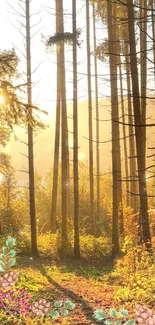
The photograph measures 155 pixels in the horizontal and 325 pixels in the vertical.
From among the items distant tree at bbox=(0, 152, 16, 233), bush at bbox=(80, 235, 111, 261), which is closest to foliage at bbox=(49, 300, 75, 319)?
bush at bbox=(80, 235, 111, 261)

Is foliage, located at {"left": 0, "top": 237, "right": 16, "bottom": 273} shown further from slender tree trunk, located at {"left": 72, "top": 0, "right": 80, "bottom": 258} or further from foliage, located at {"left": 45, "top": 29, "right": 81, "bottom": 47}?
foliage, located at {"left": 45, "top": 29, "right": 81, "bottom": 47}

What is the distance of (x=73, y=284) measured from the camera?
10.2 metres

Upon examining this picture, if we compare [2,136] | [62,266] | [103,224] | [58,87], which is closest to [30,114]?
[62,266]

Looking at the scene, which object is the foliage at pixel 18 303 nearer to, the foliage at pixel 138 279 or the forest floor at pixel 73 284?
the forest floor at pixel 73 284

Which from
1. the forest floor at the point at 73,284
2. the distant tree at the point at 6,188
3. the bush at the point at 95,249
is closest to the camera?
the forest floor at the point at 73,284

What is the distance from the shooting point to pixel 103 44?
15047mm

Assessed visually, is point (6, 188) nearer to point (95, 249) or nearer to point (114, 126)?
point (95, 249)

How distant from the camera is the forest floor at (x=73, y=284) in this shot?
7.41 m

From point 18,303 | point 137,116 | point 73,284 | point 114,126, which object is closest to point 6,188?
point 114,126

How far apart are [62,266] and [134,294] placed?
5.37 meters

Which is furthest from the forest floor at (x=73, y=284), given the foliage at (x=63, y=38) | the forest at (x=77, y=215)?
the foliage at (x=63, y=38)

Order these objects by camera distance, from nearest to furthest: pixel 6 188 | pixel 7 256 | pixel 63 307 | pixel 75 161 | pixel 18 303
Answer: pixel 63 307 → pixel 7 256 → pixel 18 303 → pixel 75 161 → pixel 6 188

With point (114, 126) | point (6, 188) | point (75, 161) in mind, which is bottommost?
point (6, 188)

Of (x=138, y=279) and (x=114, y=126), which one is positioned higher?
(x=114, y=126)
